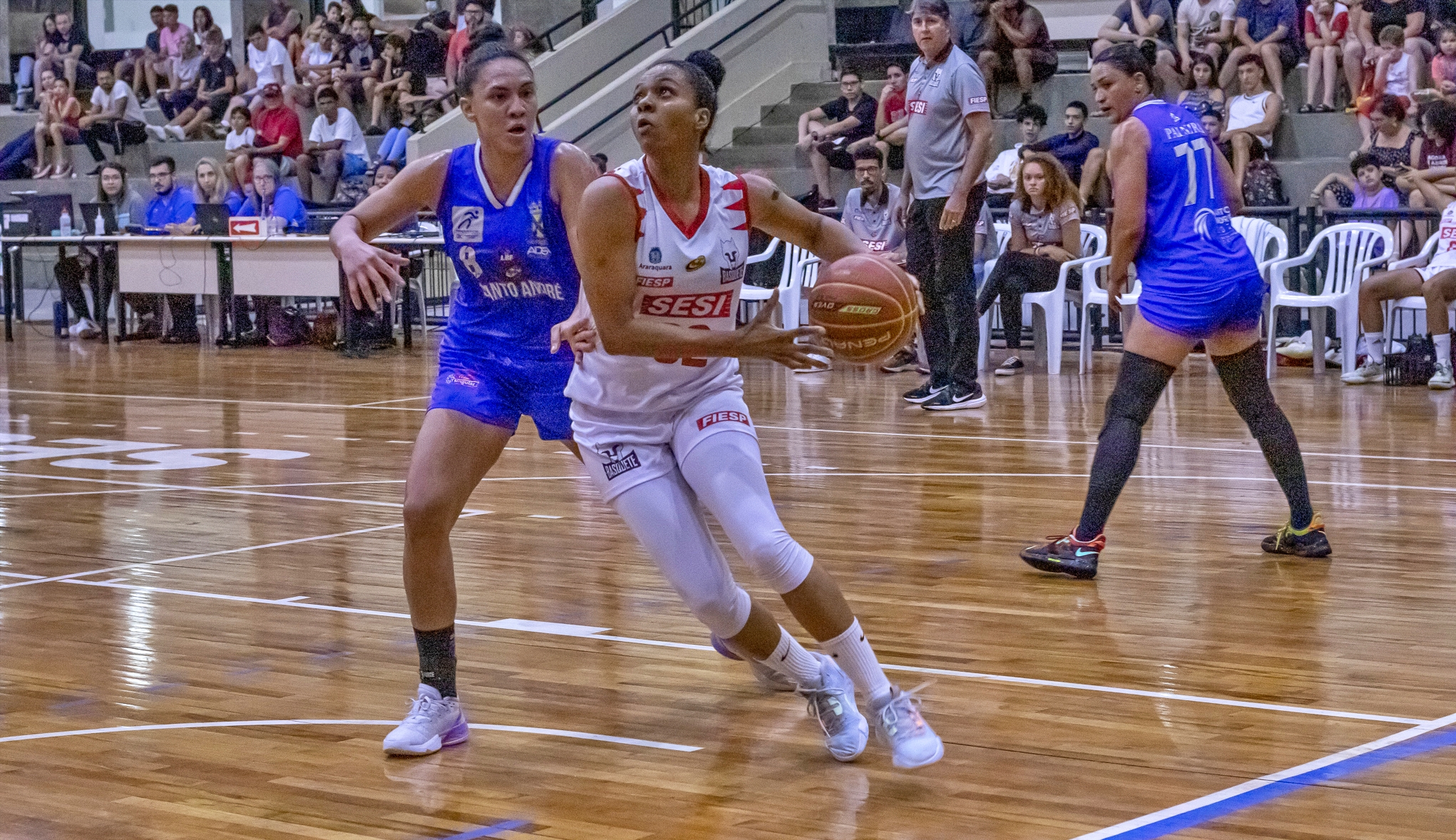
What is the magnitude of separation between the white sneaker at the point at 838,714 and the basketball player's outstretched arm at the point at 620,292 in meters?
0.70

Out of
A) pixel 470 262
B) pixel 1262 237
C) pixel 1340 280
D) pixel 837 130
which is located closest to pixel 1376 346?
pixel 1340 280

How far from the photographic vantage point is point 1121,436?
541cm

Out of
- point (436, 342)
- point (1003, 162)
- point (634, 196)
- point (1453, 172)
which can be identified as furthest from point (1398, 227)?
point (634, 196)

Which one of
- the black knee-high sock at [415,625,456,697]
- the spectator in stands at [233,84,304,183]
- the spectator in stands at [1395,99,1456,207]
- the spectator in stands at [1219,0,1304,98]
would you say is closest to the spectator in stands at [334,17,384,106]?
the spectator in stands at [233,84,304,183]

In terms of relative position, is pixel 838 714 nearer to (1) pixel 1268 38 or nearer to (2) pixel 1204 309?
(2) pixel 1204 309

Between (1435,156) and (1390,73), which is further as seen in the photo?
(1390,73)

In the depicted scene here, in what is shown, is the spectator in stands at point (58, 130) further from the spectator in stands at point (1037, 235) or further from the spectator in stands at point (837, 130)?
the spectator in stands at point (1037, 235)

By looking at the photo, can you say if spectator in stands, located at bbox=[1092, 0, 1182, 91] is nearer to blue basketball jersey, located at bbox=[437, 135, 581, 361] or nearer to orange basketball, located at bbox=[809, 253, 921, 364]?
blue basketball jersey, located at bbox=[437, 135, 581, 361]

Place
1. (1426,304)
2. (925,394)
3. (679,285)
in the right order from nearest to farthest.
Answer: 1. (679,285)
2. (925,394)
3. (1426,304)

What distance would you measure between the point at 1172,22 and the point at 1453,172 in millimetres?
3952

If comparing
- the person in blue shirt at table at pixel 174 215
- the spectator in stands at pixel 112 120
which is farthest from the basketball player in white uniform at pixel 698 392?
the spectator in stands at pixel 112 120

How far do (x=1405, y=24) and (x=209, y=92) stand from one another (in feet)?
45.6

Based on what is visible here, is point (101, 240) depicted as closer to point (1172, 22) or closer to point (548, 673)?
point (1172, 22)

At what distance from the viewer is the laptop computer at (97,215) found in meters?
16.2
